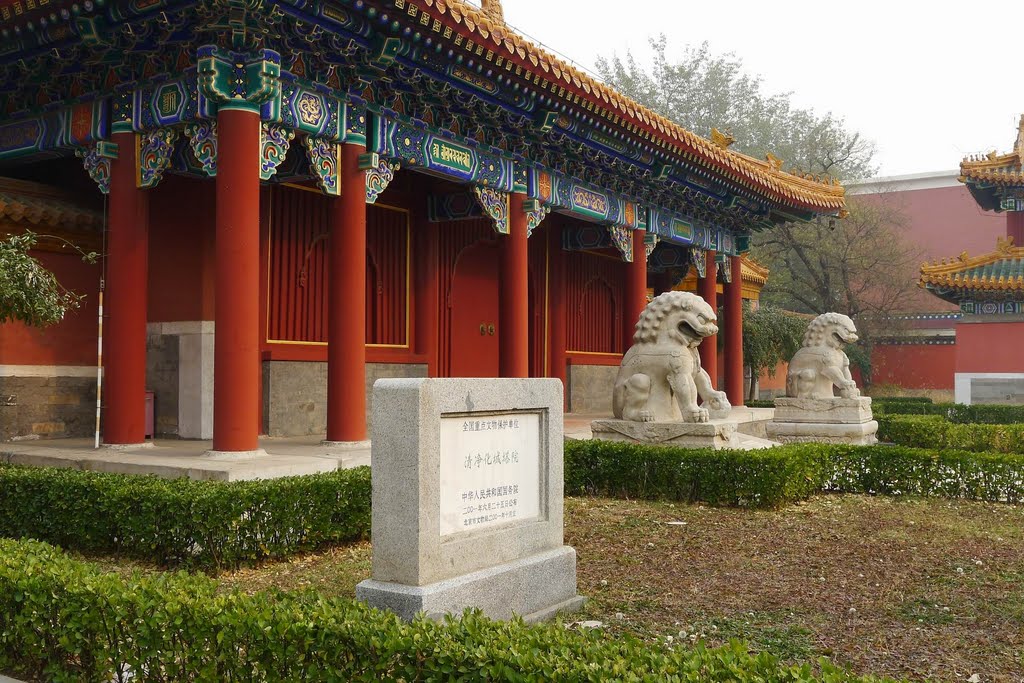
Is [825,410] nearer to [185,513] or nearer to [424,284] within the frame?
[424,284]

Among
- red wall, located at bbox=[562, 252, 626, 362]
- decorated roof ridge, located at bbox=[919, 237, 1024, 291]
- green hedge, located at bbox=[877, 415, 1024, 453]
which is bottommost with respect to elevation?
green hedge, located at bbox=[877, 415, 1024, 453]

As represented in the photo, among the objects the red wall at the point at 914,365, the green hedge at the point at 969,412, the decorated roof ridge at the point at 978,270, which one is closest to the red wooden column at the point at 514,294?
the green hedge at the point at 969,412

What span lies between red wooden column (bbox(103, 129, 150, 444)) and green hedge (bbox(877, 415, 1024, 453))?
11.2 meters

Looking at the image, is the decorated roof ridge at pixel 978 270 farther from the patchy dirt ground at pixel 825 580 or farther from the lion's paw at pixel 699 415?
the lion's paw at pixel 699 415

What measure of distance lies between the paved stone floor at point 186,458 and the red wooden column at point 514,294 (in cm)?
327

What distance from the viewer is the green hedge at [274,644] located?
3.01 metres

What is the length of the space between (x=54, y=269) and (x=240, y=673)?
8544mm

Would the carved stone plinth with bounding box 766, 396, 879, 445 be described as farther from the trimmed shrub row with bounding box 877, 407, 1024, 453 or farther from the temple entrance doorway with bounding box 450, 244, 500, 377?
the temple entrance doorway with bounding box 450, 244, 500, 377

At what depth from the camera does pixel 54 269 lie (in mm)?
10453

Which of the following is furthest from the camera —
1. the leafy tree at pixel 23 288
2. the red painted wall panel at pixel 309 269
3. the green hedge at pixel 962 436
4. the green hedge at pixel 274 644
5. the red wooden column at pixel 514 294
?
the green hedge at pixel 962 436

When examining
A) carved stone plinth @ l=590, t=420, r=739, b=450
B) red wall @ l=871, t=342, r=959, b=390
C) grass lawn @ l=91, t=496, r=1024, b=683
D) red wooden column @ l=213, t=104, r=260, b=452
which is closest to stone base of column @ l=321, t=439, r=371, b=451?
red wooden column @ l=213, t=104, r=260, b=452

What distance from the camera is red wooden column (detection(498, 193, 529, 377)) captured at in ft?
41.5

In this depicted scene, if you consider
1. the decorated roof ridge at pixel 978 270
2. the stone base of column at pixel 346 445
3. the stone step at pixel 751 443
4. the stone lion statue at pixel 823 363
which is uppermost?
the decorated roof ridge at pixel 978 270

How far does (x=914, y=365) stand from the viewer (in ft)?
114
